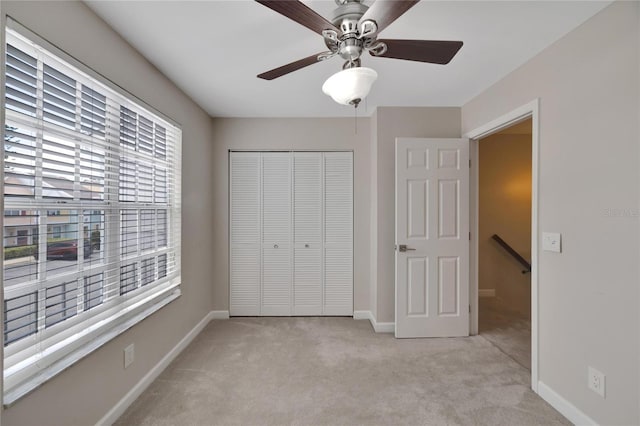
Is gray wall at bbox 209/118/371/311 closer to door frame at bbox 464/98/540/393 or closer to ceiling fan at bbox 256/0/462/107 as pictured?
door frame at bbox 464/98/540/393

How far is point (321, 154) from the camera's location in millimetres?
3504

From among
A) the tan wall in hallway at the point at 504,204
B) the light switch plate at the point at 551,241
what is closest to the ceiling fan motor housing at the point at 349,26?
the light switch plate at the point at 551,241

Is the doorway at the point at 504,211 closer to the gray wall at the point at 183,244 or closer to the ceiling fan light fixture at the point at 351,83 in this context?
the ceiling fan light fixture at the point at 351,83

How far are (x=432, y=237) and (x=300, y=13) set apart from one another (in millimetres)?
2468

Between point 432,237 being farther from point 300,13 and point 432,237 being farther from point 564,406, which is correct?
point 300,13

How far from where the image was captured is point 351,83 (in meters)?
1.21

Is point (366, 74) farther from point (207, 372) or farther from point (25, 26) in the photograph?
point (207, 372)

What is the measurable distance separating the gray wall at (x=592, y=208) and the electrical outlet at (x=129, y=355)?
289 centimetres

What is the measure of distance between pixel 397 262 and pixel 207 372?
6.61ft

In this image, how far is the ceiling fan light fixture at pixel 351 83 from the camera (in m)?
1.19

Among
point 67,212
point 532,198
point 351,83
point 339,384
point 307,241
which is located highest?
point 351,83

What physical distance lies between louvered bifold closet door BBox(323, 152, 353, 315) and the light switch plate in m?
1.93

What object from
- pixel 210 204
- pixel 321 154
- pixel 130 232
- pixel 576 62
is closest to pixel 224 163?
pixel 210 204

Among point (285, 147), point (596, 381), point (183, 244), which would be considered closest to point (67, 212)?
point (183, 244)
